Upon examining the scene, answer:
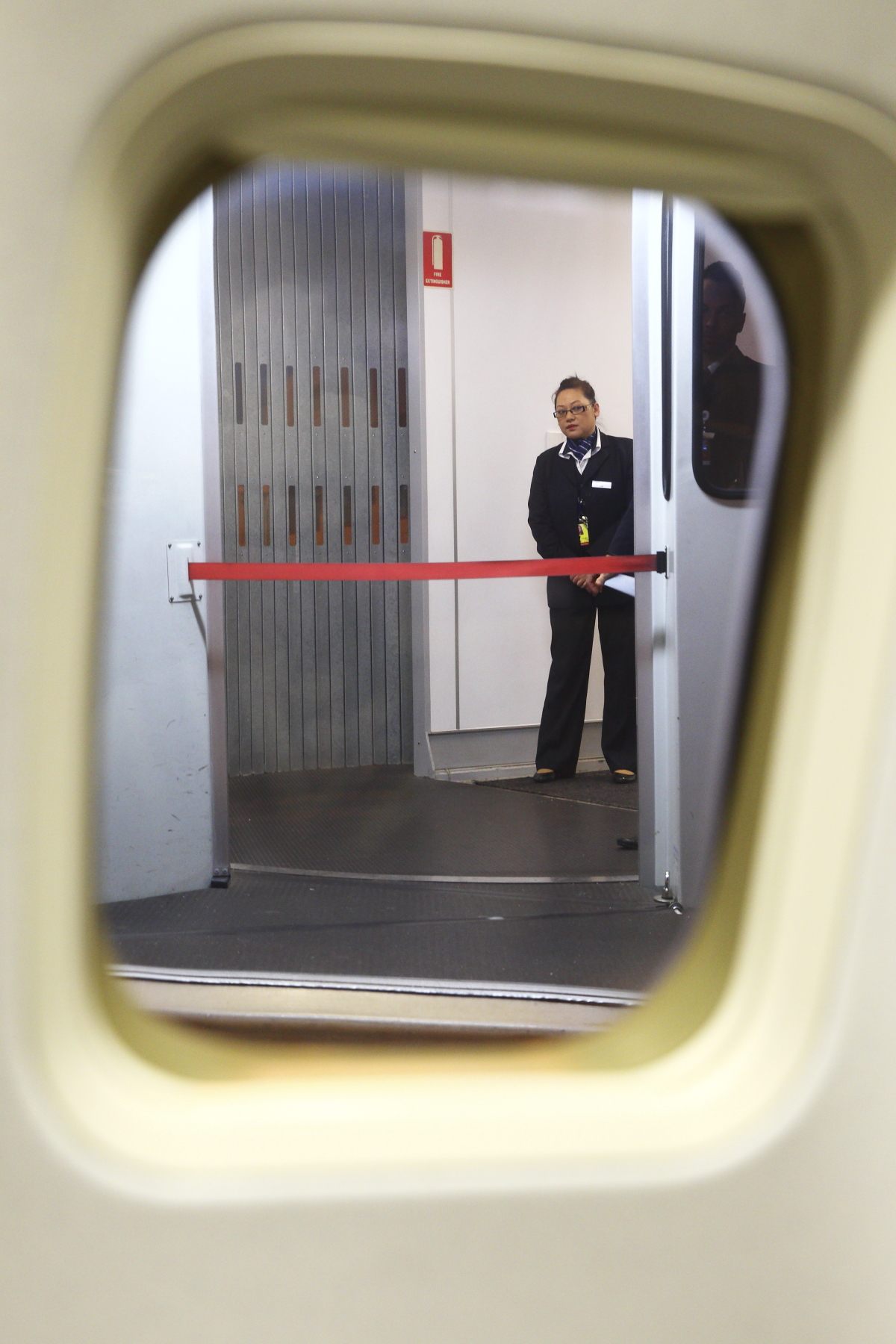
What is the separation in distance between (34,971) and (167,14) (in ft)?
2.28

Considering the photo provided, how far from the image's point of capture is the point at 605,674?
3.93 metres

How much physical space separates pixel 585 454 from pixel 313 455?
1.26m

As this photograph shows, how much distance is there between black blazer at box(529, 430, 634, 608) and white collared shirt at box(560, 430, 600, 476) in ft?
0.05

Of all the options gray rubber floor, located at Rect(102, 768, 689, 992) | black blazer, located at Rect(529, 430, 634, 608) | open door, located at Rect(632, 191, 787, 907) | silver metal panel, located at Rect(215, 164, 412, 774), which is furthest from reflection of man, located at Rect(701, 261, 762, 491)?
silver metal panel, located at Rect(215, 164, 412, 774)

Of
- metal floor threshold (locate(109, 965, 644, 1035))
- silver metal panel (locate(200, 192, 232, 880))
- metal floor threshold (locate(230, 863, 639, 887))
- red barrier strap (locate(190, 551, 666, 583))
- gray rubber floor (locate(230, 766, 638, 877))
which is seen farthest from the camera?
gray rubber floor (locate(230, 766, 638, 877))

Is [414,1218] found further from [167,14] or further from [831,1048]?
A: [167,14]

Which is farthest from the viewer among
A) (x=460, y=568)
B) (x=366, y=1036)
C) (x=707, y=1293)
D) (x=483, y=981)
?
(x=460, y=568)

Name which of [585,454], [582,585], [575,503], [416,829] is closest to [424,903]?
[416,829]

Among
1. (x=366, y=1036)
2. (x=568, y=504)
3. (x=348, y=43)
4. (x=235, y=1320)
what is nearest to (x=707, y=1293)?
(x=235, y=1320)

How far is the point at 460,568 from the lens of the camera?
229 centimetres

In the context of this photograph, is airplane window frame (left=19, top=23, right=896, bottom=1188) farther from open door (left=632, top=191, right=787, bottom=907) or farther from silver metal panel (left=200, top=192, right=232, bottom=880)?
silver metal panel (left=200, top=192, right=232, bottom=880)

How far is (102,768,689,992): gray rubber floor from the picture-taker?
1.88m

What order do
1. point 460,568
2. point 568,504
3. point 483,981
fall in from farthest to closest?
1. point 568,504
2. point 460,568
3. point 483,981

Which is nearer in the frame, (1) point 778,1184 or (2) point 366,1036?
(1) point 778,1184
